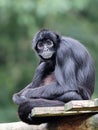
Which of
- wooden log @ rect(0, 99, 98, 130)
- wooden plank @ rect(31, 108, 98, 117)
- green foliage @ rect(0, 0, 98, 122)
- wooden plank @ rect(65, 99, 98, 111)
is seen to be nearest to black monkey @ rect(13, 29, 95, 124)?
wooden log @ rect(0, 99, 98, 130)

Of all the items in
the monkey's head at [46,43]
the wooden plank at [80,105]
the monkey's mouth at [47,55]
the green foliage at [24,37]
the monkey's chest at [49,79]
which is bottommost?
the green foliage at [24,37]

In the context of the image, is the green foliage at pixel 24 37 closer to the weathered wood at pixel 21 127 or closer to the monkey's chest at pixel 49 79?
the monkey's chest at pixel 49 79

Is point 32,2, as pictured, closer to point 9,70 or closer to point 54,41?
point 9,70

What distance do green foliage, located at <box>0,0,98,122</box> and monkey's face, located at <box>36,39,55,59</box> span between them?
34.3 feet

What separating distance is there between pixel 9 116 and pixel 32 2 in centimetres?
370

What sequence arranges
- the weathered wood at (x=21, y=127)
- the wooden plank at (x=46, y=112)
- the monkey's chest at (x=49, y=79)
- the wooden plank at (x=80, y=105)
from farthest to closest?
the monkey's chest at (x=49, y=79), the weathered wood at (x=21, y=127), the wooden plank at (x=46, y=112), the wooden plank at (x=80, y=105)

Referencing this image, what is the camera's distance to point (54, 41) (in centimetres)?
1102

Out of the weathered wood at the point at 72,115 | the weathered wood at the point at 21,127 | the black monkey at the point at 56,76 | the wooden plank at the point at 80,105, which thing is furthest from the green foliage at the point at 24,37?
the wooden plank at the point at 80,105

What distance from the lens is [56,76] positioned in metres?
10.7

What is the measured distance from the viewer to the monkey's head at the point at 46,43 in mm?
11086

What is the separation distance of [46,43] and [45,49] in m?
0.13

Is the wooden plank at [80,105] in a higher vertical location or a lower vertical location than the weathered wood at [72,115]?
higher

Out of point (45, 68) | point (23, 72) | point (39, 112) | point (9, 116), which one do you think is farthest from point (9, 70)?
point (39, 112)

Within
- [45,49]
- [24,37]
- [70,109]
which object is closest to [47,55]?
[45,49]
